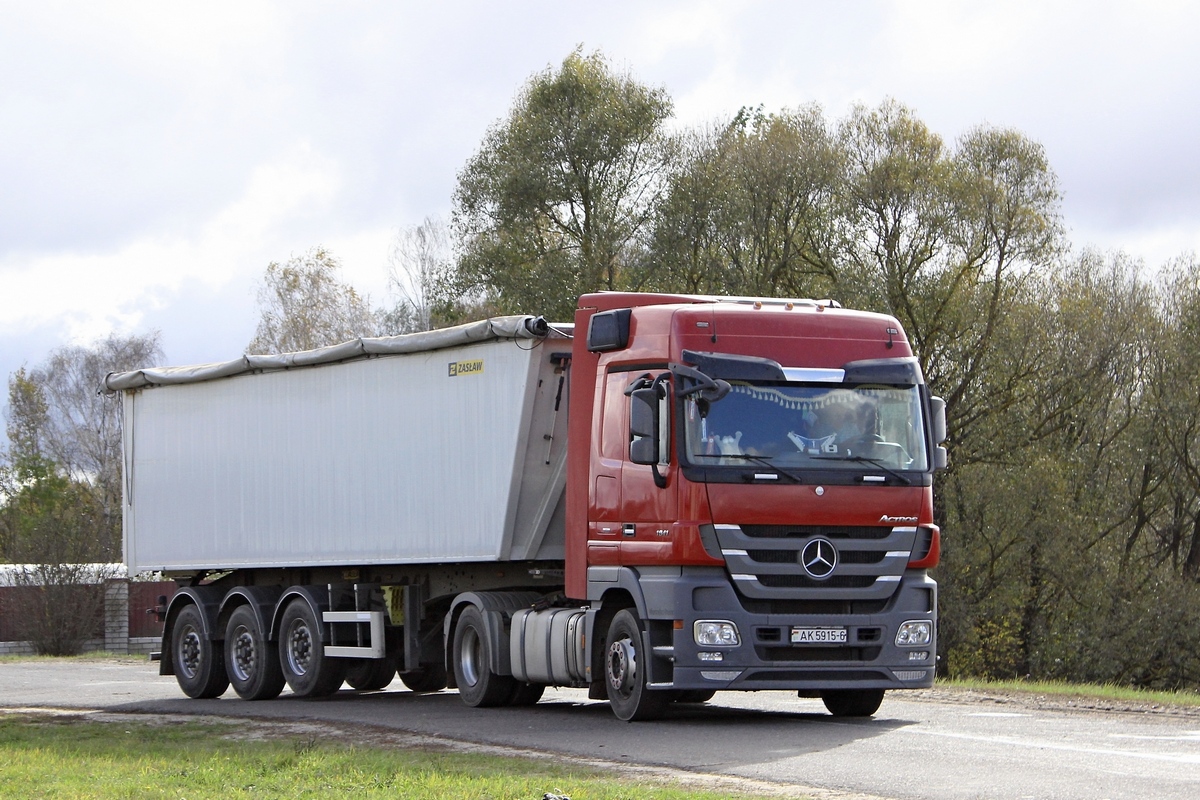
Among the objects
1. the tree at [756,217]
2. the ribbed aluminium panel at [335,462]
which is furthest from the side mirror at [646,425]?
the tree at [756,217]

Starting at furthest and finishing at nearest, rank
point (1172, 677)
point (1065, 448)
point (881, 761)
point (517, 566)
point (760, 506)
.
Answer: point (1065, 448)
point (1172, 677)
point (517, 566)
point (760, 506)
point (881, 761)

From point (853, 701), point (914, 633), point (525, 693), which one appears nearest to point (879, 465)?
point (914, 633)

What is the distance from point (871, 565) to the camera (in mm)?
13414

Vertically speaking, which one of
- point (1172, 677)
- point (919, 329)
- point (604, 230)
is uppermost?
point (604, 230)

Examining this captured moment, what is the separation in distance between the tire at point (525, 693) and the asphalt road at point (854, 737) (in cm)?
17

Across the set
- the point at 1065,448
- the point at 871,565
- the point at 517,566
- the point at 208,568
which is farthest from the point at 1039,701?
the point at 1065,448

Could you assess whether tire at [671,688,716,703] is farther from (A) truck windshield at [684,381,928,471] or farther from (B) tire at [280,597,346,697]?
(B) tire at [280,597,346,697]

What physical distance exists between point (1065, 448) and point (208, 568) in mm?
24355

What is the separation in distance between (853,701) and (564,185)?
26220 millimetres

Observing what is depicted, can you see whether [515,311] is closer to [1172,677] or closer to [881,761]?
[1172,677]

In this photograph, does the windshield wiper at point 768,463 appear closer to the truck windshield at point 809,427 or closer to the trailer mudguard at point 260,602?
the truck windshield at point 809,427

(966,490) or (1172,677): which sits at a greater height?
(966,490)

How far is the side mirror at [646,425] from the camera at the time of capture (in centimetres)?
1315

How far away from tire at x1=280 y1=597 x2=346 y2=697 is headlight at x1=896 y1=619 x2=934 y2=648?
7.10 meters
